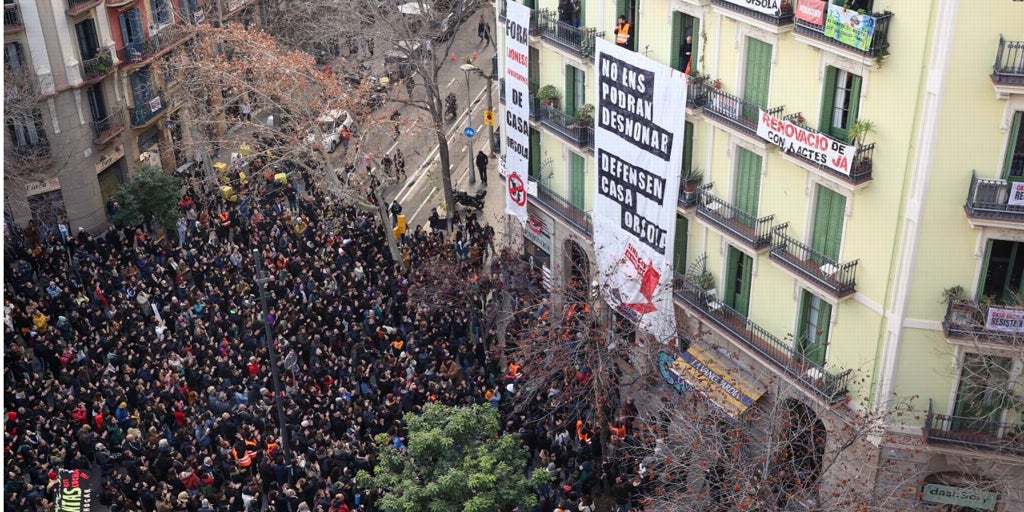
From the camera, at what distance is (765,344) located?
Answer: 30.3 metres

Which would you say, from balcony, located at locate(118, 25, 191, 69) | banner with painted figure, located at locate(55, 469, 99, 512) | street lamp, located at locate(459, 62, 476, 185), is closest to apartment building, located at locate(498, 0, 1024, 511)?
banner with painted figure, located at locate(55, 469, 99, 512)

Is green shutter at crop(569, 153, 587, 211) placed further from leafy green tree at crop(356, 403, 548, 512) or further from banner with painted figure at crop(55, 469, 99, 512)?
banner with painted figure at crop(55, 469, 99, 512)

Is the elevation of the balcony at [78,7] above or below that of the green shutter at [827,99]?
below

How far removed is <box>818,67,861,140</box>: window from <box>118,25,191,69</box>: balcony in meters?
31.4

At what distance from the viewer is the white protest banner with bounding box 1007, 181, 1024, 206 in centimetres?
2411

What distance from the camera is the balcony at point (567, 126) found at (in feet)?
119

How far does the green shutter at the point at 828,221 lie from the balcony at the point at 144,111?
1313 inches

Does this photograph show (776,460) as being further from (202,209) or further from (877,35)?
(202,209)

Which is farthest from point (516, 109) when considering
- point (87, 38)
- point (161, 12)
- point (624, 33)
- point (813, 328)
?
point (161, 12)

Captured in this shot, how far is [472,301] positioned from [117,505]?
13505mm

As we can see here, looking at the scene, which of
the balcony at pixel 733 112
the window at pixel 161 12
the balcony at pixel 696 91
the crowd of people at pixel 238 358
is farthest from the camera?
the window at pixel 161 12

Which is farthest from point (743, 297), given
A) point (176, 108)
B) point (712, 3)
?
point (176, 108)

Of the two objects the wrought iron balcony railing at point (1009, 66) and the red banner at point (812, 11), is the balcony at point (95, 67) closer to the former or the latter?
the red banner at point (812, 11)

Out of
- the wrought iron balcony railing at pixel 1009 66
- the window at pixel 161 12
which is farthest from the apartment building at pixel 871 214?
the window at pixel 161 12
